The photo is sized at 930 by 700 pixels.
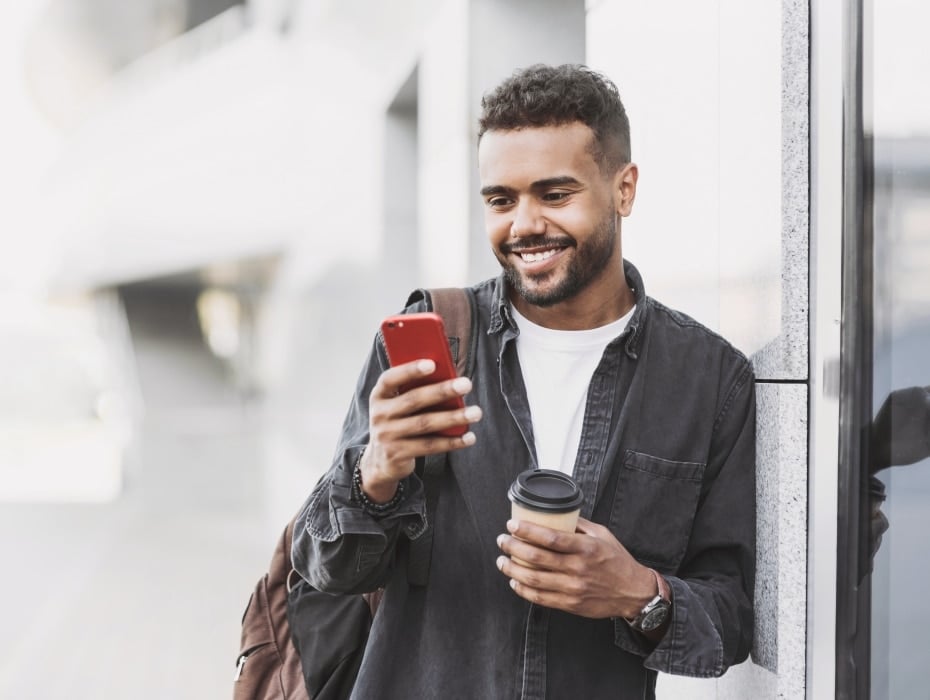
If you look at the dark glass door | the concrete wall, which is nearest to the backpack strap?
the concrete wall

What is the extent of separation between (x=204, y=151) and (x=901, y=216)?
569 inches

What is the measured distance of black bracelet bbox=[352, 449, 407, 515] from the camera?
58.7 inches

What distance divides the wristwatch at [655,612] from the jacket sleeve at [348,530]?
0.45m

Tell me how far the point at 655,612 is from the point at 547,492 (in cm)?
36

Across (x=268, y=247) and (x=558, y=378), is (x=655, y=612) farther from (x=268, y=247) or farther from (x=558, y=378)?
(x=268, y=247)

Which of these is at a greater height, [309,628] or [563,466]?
[563,466]

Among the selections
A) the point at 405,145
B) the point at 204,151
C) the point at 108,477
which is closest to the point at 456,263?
the point at 405,145

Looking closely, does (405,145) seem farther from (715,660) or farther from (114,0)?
(114,0)

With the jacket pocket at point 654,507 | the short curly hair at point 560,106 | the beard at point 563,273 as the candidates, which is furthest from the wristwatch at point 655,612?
the short curly hair at point 560,106

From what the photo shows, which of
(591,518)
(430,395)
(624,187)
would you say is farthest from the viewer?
(624,187)

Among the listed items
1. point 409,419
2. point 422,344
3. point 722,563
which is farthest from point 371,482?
point 722,563

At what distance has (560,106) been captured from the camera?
5.63ft

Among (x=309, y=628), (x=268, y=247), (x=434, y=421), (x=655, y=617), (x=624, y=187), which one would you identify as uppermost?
(x=268, y=247)

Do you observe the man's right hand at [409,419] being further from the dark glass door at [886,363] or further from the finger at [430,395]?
the dark glass door at [886,363]
